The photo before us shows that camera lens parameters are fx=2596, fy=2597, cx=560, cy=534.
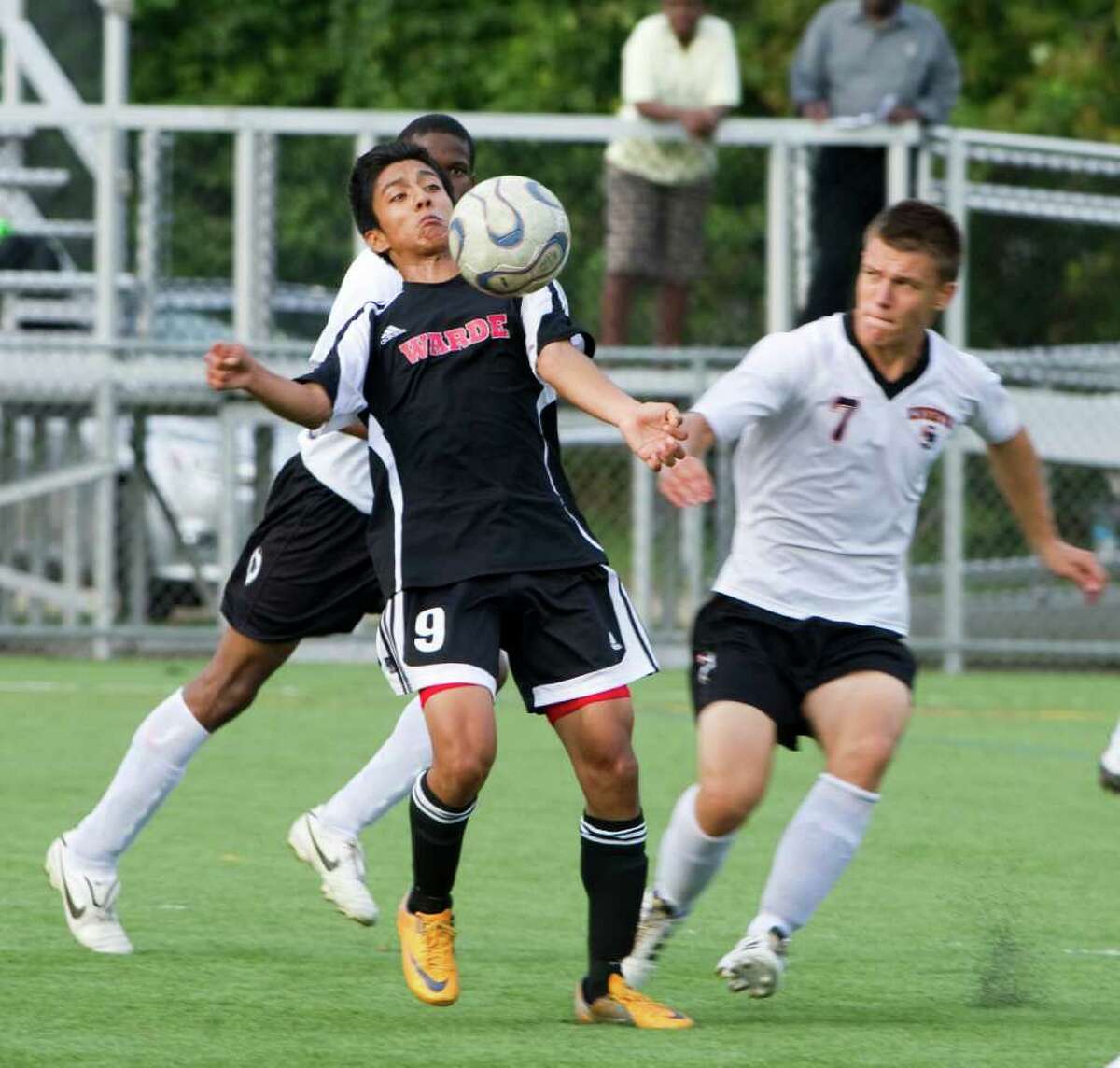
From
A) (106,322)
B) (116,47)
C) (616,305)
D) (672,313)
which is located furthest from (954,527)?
(116,47)

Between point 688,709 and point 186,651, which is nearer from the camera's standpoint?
point 688,709

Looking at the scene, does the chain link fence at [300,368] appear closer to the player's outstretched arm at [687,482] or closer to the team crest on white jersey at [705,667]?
the team crest on white jersey at [705,667]

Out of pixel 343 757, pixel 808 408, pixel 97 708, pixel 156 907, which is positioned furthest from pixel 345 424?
pixel 97 708

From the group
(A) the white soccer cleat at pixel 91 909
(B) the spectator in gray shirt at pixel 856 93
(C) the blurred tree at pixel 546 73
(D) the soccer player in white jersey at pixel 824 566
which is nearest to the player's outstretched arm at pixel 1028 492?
(D) the soccer player in white jersey at pixel 824 566

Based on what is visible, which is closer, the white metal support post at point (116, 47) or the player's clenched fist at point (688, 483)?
the player's clenched fist at point (688, 483)

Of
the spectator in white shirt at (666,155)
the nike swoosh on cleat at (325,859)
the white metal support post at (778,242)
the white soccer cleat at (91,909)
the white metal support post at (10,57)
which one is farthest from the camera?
the white metal support post at (10,57)

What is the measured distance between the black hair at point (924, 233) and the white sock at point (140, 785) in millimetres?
2161

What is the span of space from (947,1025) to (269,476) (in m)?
9.28

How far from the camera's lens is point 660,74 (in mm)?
13945

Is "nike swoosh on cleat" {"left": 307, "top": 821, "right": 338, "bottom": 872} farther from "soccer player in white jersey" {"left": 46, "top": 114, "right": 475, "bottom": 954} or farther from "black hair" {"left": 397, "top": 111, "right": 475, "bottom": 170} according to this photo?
"black hair" {"left": 397, "top": 111, "right": 475, "bottom": 170}

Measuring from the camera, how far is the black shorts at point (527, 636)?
222 inches

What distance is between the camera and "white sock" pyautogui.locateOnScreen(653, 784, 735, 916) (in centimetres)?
586

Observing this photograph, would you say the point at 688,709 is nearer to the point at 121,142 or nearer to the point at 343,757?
the point at 343,757

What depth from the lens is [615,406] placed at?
5.30 metres
